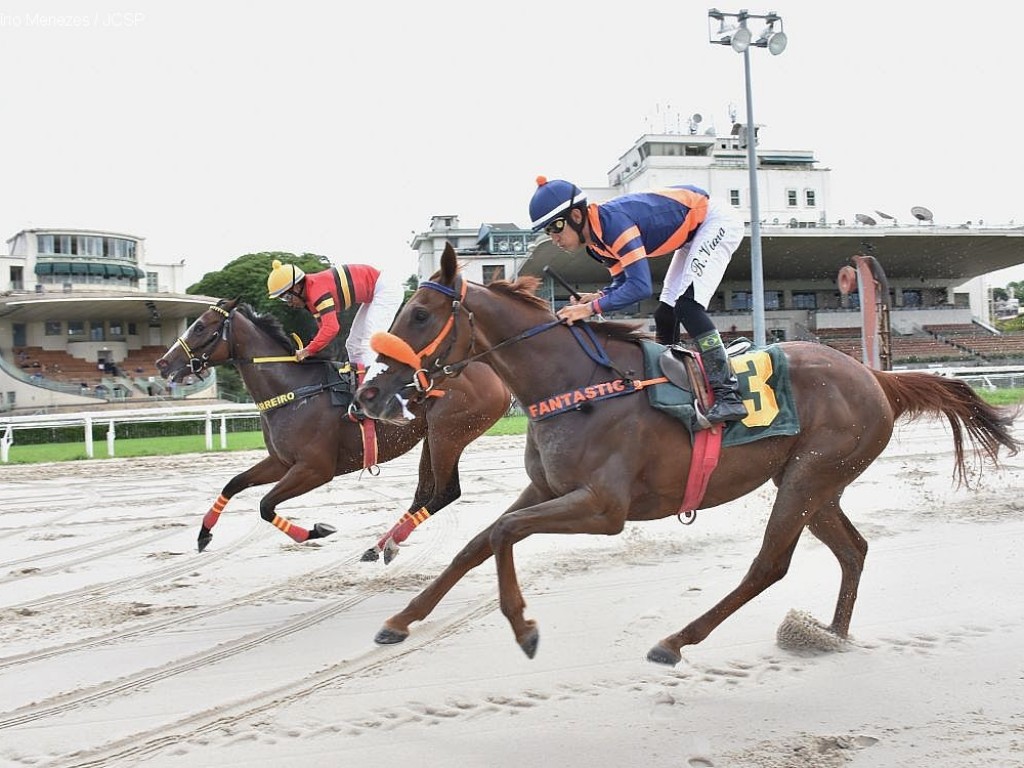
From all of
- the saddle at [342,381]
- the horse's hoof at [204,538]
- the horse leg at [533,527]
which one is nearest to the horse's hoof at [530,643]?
the horse leg at [533,527]

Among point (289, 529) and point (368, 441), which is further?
point (368, 441)

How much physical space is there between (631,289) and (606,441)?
730 millimetres

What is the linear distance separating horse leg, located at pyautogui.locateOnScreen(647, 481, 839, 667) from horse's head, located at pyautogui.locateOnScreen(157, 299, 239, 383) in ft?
15.2

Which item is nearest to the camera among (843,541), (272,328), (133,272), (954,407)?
(843,541)

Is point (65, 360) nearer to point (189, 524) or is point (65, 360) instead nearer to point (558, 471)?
point (189, 524)

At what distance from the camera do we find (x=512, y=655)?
4328mm

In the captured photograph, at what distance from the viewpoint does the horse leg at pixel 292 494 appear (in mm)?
6480

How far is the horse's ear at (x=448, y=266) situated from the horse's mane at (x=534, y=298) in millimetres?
300

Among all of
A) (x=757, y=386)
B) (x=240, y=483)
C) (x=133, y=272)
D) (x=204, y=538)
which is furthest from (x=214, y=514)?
(x=133, y=272)

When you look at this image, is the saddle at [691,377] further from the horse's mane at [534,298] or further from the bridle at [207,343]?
the bridle at [207,343]

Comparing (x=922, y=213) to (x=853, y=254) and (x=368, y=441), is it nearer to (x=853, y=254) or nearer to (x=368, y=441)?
(x=853, y=254)

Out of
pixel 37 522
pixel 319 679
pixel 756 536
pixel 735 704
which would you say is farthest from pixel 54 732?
pixel 37 522

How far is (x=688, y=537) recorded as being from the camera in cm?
718

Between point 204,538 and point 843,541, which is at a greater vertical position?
point 843,541
